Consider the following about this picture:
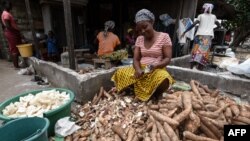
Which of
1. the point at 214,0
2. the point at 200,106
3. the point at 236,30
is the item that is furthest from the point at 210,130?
the point at 236,30

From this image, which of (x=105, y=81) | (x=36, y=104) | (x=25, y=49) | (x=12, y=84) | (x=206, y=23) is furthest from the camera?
(x=25, y=49)

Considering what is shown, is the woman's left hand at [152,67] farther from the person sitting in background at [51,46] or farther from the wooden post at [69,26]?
the person sitting in background at [51,46]

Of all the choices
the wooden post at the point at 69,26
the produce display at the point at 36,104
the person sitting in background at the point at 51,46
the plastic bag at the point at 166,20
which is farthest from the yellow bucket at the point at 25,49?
the plastic bag at the point at 166,20

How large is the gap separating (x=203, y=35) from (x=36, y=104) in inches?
160

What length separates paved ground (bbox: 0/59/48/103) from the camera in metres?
4.16

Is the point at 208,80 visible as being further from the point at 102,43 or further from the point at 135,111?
the point at 102,43

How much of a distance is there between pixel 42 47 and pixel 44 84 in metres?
2.83

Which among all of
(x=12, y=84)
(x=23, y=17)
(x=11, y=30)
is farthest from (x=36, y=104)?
(x=23, y=17)

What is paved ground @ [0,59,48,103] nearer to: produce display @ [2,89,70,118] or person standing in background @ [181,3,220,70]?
produce display @ [2,89,70,118]

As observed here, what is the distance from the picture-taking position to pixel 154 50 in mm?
3088

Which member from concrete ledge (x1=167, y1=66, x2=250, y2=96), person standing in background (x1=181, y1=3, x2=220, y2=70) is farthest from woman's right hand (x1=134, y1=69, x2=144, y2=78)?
person standing in background (x1=181, y1=3, x2=220, y2=70)

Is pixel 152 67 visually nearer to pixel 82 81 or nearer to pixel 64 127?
pixel 82 81

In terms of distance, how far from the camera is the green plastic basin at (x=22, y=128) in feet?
6.75

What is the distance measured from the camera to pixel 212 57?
5859 millimetres
